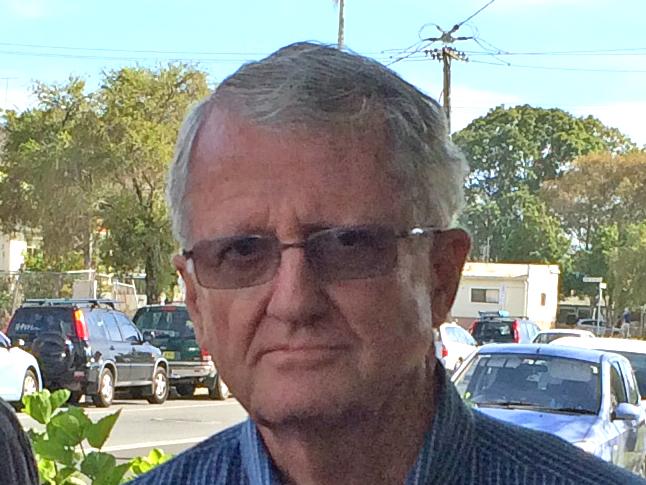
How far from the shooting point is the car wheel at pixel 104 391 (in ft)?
63.0

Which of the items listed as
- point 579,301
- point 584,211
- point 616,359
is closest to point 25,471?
point 616,359

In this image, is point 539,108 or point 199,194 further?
point 539,108

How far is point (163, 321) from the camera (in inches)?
931

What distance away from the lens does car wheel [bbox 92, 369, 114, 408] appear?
19.2m

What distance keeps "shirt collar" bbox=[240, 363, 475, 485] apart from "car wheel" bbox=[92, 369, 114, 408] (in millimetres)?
17511

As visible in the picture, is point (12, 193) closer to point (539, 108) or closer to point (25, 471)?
point (25, 471)

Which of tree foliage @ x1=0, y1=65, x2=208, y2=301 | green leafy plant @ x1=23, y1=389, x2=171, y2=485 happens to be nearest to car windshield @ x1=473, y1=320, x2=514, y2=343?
tree foliage @ x1=0, y1=65, x2=208, y2=301

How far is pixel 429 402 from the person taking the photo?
79.3 inches

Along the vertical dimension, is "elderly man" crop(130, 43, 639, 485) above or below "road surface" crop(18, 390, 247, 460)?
above

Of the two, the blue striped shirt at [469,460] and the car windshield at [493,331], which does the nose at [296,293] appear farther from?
the car windshield at [493,331]

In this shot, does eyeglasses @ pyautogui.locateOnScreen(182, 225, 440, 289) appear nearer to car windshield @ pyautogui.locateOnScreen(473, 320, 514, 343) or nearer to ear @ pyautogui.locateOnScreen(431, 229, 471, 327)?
ear @ pyautogui.locateOnScreen(431, 229, 471, 327)

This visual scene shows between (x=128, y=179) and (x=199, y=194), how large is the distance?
31804 millimetres

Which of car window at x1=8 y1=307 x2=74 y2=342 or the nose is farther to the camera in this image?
car window at x1=8 y1=307 x2=74 y2=342

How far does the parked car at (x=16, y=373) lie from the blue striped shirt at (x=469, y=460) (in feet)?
48.4
